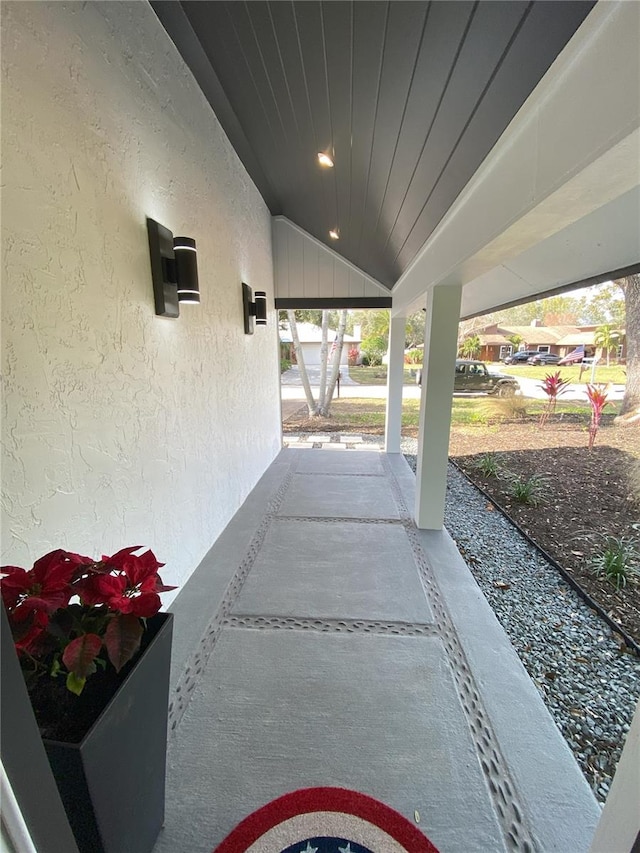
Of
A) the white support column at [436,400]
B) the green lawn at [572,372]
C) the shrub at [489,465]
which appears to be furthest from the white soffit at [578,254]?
the shrub at [489,465]

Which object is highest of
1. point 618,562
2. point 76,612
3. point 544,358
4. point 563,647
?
point 544,358

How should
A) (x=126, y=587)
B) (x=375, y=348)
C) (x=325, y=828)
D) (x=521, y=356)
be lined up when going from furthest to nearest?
(x=375, y=348) → (x=521, y=356) → (x=325, y=828) → (x=126, y=587)

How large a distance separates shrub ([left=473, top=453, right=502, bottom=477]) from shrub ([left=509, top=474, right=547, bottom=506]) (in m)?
0.48

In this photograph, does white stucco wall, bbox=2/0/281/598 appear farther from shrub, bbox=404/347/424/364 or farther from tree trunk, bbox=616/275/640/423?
shrub, bbox=404/347/424/364

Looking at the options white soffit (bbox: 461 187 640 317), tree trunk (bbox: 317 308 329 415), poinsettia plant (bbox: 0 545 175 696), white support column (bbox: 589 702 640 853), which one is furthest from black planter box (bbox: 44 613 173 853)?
tree trunk (bbox: 317 308 329 415)

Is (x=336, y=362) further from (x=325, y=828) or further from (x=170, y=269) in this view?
(x=325, y=828)

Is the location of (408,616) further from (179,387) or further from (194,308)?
(194,308)

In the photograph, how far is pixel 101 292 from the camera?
4.95 feet

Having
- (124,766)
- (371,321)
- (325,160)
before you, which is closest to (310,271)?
(325,160)

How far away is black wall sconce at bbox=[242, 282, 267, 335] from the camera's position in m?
3.62

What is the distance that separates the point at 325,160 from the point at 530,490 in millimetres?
3617

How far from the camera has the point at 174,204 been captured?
211cm

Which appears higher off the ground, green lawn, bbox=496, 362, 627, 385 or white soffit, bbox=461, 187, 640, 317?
white soffit, bbox=461, 187, 640, 317

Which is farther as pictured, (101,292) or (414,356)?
(414,356)
